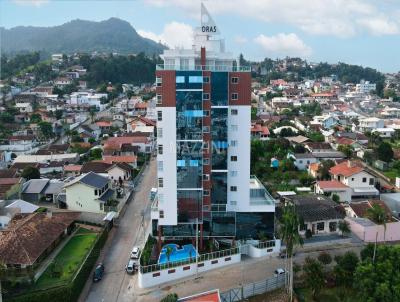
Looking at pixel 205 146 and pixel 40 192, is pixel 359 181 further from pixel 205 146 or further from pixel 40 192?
pixel 40 192

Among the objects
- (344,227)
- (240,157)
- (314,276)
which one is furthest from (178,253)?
(344,227)

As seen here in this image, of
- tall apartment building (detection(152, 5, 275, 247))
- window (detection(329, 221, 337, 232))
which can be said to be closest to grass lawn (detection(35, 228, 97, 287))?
tall apartment building (detection(152, 5, 275, 247))

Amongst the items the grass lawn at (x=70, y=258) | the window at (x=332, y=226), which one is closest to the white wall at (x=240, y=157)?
the window at (x=332, y=226)

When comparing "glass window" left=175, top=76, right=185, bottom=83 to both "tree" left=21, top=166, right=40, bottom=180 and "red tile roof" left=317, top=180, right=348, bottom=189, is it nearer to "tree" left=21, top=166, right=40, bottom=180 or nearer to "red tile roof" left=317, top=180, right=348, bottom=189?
"red tile roof" left=317, top=180, right=348, bottom=189

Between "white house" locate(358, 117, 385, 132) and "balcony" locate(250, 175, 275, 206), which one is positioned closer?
"balcony" locate(250, 175, 275, 206)

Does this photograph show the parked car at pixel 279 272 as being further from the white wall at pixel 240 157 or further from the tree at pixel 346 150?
the tree at pixel 346 150

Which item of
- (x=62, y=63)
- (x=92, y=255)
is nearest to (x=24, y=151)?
(x=92, y=255)
